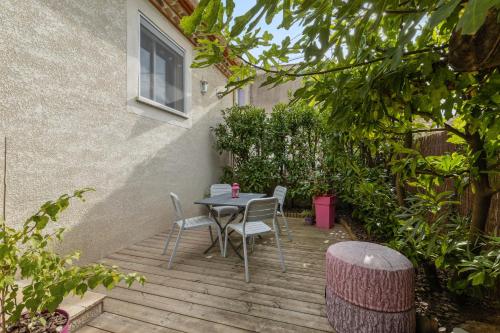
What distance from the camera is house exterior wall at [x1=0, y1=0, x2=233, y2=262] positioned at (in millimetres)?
2225

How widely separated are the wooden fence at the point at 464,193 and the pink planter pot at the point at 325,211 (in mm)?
1991

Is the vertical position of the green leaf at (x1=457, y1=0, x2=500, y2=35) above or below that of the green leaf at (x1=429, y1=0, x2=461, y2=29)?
below

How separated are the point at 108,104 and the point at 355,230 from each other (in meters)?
4.41

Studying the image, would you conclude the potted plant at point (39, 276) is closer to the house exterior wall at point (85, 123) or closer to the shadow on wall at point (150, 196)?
the house exterior wall at point (85, 123)

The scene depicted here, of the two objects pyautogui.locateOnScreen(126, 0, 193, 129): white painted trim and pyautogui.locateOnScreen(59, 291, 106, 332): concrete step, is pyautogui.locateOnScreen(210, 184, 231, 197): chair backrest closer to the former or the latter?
pyautogui.locateOnScreen(126, 0, 193, 129): white painted trim

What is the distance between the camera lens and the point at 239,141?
6219mm

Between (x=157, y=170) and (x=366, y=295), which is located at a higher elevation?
(x=157, y=170)

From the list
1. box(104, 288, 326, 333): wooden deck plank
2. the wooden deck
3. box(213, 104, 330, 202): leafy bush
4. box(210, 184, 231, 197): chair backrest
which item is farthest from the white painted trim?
box(104, 288, 326, 333): wooden deck plank

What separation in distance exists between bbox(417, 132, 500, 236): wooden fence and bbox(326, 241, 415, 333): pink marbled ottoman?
2.92 ft

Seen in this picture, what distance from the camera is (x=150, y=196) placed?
158 inches

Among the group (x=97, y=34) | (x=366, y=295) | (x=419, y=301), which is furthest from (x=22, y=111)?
(x=419, y=301)

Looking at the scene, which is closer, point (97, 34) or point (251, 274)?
point (251, 274)

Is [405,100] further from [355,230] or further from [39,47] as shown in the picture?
[355,230]

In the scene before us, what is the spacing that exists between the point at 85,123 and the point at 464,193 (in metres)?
4.12
